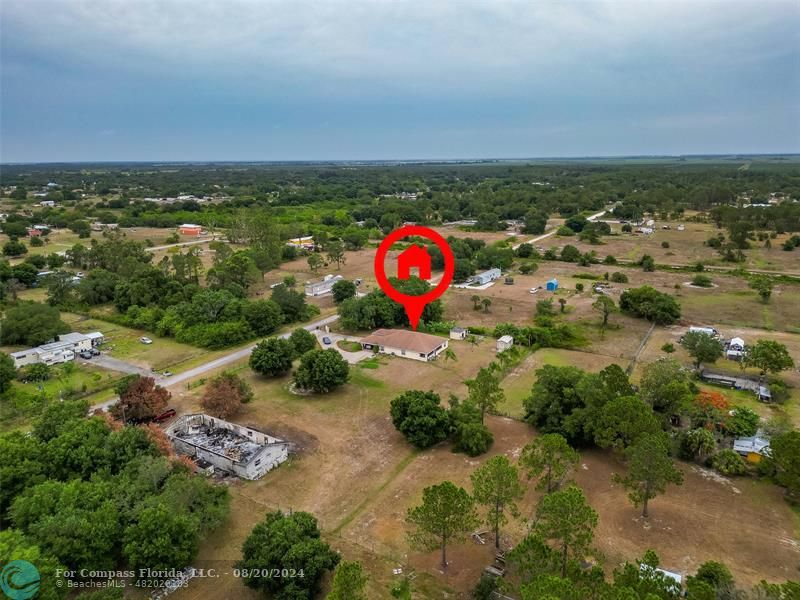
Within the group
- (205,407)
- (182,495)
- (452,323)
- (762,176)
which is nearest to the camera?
(182,495)

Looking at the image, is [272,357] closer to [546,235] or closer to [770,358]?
[770,358]

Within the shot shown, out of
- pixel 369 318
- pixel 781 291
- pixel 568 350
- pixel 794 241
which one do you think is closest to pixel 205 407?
pixel 369 318

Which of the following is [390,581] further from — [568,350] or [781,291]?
[781,291]

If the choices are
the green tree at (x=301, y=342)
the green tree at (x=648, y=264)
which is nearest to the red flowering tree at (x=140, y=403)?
the green tree at (x=301, y=342)

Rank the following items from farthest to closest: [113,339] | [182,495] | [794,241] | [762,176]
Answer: [762,176]
[794,241]
[113,339]
[182,495]

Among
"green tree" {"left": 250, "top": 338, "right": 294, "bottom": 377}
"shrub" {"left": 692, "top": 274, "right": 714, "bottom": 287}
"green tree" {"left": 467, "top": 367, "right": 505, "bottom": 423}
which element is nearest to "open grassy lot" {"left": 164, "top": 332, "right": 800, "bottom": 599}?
"green tree" {"left": 467, "top": 367, "right": 505, "bottom": 423}

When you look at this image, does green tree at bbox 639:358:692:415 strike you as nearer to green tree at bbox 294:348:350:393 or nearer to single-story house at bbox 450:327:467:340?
single-story house at bbox 450:327:467:340
